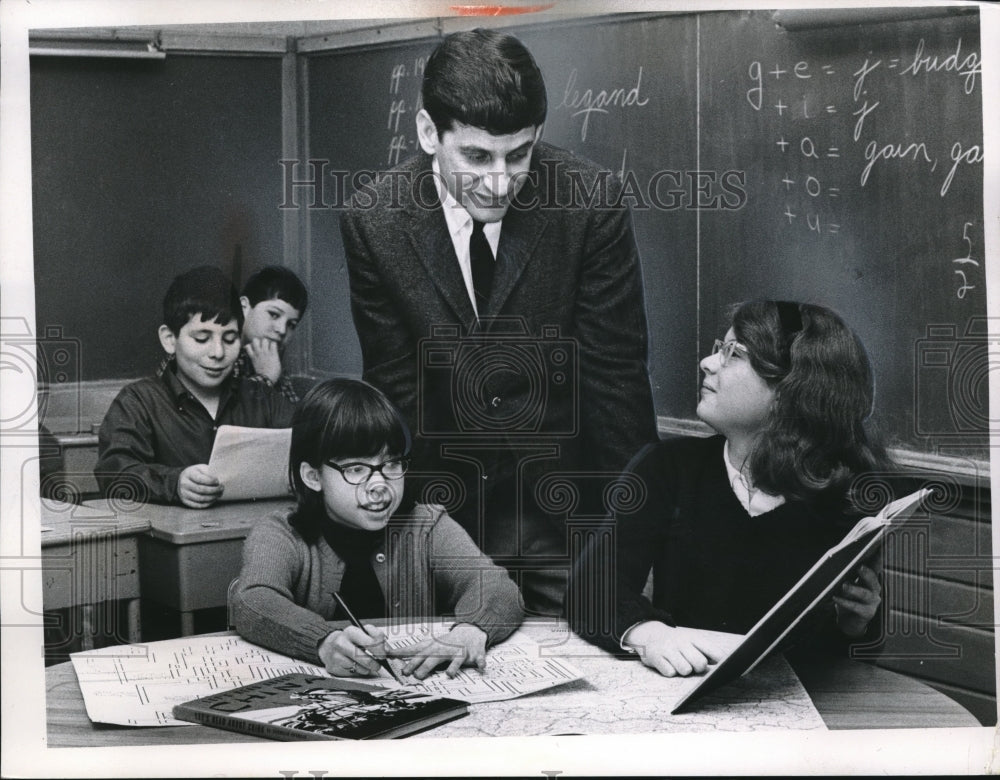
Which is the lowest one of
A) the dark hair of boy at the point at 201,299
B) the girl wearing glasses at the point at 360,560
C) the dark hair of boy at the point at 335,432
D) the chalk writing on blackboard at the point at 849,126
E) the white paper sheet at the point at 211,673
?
the white paper sheet at the point at 211,673

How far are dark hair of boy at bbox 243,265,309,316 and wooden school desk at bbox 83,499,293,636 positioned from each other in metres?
0.54

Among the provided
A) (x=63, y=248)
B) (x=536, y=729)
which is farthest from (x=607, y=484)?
(x=63, y=248)

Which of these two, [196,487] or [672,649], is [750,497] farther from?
[196,487]

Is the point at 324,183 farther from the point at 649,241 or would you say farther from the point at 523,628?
the point at 523,628

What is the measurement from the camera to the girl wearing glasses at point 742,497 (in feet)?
→ 12.1

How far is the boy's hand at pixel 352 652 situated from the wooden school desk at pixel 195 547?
Answer: 322mm

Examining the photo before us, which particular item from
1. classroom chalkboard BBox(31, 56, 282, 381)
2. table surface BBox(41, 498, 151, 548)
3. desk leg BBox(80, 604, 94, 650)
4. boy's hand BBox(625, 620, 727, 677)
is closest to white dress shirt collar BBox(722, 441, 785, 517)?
boy's hand BBox(625, 620, 727, 677)

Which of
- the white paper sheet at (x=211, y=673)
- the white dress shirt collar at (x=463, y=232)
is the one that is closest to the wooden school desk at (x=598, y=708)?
the white paper sheet at (x=211, y=673)

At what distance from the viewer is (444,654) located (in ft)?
12.1

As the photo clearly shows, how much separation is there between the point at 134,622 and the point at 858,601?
1.97 meters

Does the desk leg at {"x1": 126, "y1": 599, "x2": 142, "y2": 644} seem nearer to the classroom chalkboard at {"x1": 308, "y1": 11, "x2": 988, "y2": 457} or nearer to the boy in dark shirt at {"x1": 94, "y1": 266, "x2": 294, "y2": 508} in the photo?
the boy in dark shirt at {"x1": 94, "y1": 266, "x2": 294, "y2": 508}

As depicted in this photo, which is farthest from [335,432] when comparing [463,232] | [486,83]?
[486,83]

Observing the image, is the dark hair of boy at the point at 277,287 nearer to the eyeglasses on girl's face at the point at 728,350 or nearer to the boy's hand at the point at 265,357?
the boy's hand at the point at 265,357

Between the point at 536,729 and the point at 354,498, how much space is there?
0.78m
